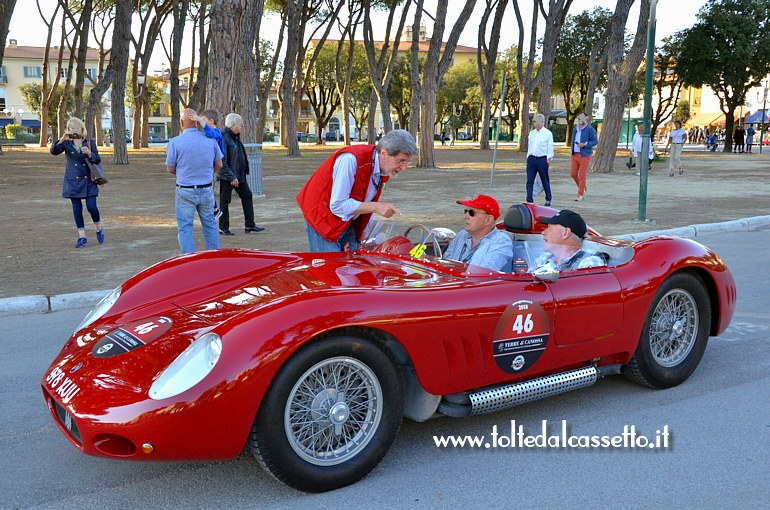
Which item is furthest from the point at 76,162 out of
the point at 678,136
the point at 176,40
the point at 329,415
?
the point at 176,40

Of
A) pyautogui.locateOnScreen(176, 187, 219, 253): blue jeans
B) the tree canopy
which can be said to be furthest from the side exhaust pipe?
the tree canopy

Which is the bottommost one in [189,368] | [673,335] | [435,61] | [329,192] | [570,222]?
[673,335]

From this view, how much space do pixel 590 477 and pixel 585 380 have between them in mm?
677

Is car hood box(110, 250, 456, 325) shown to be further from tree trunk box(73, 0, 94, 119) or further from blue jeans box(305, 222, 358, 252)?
tree trunk box(73, 0, 94, 119)

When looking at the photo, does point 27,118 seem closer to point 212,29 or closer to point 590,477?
point 212,29

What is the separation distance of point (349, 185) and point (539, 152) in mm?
8930

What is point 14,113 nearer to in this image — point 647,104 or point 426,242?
point 647,104

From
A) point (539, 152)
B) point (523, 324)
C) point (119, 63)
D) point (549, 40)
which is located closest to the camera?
point (523, 324)

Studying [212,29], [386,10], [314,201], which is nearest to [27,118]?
[386,10]

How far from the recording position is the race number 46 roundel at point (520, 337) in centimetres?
341

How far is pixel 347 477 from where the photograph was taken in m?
3.07

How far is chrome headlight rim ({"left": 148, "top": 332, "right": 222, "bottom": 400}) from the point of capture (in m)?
2.75

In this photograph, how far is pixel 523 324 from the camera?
3.46 m

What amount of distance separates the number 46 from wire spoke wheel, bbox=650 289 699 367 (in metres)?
1.14
